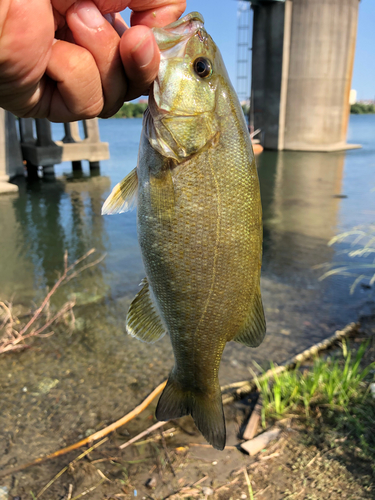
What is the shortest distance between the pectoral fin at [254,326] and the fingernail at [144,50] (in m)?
1.07

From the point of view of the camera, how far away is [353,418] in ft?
11.4

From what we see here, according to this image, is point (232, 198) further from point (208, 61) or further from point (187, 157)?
Answer: point (208, 61)

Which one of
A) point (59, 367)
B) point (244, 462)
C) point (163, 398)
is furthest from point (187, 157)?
point (59, 367)

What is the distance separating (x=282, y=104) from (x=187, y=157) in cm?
2787

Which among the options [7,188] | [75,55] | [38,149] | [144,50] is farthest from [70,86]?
[38,149]

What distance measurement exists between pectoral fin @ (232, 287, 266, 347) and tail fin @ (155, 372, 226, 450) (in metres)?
0.31

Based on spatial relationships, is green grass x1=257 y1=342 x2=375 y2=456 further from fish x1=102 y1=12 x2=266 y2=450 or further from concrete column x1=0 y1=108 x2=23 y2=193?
concrete column x1=0 y1=108 x2=23 y2=193

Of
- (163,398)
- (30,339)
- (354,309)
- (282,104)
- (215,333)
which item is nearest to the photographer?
(215,333)

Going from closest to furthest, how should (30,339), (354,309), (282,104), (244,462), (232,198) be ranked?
(232,198) → (244,462) → (30,339) → (354,309) → (282,104)

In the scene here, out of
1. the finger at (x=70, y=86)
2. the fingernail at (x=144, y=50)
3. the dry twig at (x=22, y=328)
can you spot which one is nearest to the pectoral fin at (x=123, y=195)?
the finger at (x=70, y=86)

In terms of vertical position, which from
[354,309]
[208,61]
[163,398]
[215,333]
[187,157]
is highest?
[208,61]

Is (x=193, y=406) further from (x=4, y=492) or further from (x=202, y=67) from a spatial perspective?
(x=4, y=492)

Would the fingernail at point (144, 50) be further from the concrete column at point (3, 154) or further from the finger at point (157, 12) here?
the concrete column at point (3, 154)

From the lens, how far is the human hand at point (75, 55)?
143cm
